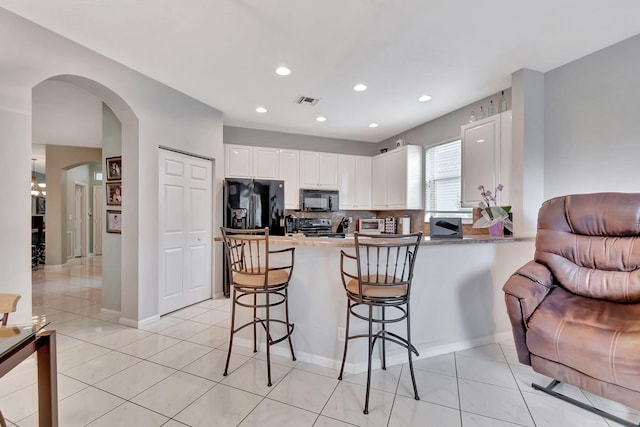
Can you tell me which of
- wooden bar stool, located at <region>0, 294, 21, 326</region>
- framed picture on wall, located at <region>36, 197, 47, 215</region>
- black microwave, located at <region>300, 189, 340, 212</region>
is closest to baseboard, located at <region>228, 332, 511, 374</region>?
wooden bar stool, located at <region>0, 294, 21, 326</region>

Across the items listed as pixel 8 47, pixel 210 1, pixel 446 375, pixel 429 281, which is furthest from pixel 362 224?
pixel 8 47

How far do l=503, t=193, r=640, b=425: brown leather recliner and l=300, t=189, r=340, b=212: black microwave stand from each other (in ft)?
10.2

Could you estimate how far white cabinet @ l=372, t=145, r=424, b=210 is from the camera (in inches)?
180

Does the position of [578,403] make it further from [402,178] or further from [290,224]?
[290,224]

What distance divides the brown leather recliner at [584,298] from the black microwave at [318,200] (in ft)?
10.2

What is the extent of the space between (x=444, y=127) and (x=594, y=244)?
101 inches

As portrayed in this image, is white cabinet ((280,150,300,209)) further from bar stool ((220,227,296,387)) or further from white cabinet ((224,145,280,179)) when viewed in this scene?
bar stool ((220,227,296,387))

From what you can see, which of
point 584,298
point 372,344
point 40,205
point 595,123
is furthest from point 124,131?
point 40,205

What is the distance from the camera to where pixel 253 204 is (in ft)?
13.9

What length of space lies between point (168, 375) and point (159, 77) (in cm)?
295

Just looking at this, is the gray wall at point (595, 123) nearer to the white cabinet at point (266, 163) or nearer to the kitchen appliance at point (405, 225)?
the kitchen appliance at point (405, 225)

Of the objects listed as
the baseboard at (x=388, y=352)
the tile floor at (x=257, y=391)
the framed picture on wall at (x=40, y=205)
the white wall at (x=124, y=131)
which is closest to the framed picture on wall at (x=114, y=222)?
the white wall at (x=124, y=131)

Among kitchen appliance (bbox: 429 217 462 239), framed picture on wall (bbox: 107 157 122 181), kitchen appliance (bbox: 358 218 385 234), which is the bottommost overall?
kitchen appliance (bbox: 358 218 385 234)

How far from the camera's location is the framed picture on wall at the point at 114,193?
351 centimetres
